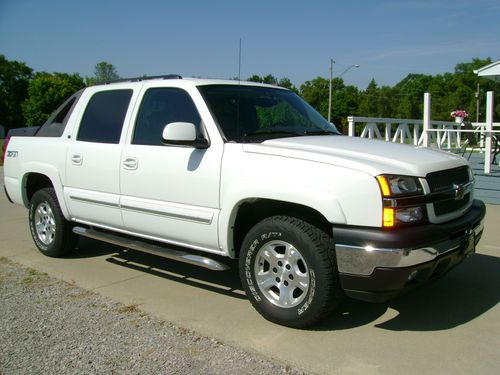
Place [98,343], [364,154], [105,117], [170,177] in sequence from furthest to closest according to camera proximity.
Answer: [105,117]
[170,177]
[364,154]
[98,343]

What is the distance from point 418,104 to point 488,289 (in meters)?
88.5

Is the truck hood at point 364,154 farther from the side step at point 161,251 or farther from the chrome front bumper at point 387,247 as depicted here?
the side step at point 161,251

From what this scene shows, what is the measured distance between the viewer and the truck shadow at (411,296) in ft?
12.8

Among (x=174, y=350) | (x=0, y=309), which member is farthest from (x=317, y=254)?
(x=0, y=309)

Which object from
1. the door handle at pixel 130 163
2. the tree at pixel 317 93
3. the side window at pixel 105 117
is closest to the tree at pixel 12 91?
the tree at pixel 317 93

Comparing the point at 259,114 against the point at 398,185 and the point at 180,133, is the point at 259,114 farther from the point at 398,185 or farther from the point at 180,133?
the point at 398,185

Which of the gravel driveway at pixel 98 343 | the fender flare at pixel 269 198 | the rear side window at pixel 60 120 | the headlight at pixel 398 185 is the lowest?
the gravel driveway at pixel 98 343

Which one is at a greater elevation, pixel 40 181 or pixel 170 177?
pixel 170 177

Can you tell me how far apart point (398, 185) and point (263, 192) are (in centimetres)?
96

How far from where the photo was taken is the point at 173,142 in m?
4.09

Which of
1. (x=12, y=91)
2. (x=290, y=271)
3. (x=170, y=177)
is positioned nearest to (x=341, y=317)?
(x=290, y=271)

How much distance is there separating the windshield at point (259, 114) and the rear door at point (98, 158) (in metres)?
1.03

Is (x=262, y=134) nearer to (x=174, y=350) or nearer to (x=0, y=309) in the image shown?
(x=174, y=350)

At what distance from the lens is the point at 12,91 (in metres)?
99.2
